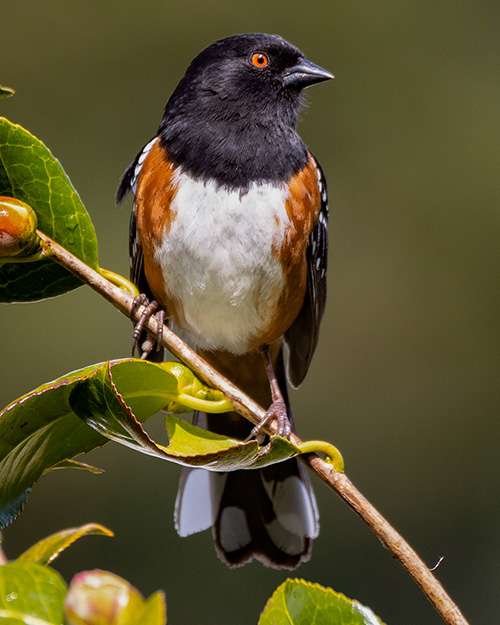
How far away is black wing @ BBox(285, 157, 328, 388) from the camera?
276cm

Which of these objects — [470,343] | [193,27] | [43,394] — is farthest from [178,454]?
[193,27]

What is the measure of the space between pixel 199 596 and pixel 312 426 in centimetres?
137

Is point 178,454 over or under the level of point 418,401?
over

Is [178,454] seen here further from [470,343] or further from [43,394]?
[470,343]

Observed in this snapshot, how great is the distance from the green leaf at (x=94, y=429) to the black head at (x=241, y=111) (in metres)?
1.30

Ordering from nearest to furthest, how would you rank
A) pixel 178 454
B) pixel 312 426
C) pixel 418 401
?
pixel 178 454, pixel 312 426, pixel 418 401

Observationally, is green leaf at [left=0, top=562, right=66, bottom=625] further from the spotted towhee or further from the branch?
the spotted towhee

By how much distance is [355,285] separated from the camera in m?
6.58

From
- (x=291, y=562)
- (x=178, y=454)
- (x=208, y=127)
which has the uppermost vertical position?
(x=208, y=127)

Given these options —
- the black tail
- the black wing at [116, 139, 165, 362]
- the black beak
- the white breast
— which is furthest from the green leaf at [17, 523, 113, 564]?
the black beak

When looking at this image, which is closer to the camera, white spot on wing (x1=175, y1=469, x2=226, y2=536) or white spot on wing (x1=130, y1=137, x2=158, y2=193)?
white spot on wing (x1=175, y1=469, x2=226, y2=536)

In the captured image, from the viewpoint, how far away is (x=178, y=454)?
108 cm

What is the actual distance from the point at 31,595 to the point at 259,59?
7.75 ft

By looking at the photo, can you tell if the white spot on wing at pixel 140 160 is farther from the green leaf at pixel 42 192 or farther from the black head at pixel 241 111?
the green leaf at pixel 42 192
